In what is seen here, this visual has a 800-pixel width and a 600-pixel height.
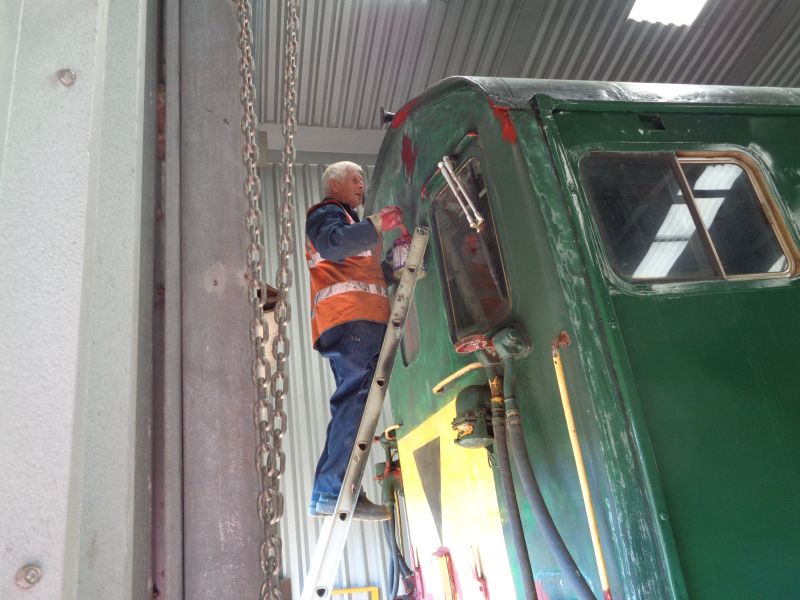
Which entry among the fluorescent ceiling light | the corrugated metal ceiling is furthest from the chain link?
the fluorescent ceiling light

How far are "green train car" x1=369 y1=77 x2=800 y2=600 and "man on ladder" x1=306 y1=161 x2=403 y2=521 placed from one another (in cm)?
27

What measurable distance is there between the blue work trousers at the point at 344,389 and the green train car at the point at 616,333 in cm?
31

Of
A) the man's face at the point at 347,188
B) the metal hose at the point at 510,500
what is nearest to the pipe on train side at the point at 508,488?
the metal hose at the point at 510,500

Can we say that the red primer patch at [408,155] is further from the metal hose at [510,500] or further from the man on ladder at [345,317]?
the metal hose at [510,500]

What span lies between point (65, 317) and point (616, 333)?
4.99 feet

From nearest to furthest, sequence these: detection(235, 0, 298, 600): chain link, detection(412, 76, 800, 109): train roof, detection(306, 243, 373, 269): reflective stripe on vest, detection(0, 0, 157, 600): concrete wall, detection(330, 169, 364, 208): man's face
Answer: detection(0, 0, 157, 600): concrete wall → detection(235, 0, 298, 600): chain link → detection(412, 76, 800, 109): train roof → detection(306, 243, 373, 269): reflective stripe on vest → detection(330, 169, 364, 208): man's face

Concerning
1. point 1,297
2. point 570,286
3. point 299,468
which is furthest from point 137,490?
point 299,468

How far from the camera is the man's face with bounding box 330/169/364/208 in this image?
3002 millimetres

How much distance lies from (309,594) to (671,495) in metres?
1.08

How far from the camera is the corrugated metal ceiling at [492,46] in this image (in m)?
4.79

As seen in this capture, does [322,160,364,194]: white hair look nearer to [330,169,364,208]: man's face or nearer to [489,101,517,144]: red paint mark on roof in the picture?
[330,169,364,208]: man's face

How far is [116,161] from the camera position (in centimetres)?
103

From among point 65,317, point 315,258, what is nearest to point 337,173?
point 315,258

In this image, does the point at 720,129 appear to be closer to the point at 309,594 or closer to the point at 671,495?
the point at 671,495
